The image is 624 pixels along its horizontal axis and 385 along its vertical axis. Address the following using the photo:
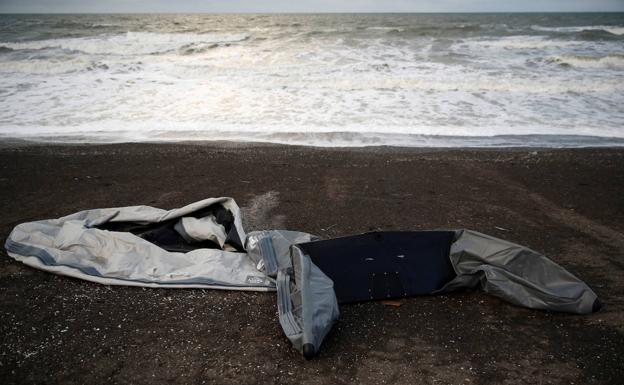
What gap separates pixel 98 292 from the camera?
11.3ft

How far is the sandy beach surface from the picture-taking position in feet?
8.89

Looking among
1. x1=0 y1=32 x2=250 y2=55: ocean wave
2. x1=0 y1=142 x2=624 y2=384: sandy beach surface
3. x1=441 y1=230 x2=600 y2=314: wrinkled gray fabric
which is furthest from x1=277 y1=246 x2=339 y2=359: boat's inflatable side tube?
x1=0 y1=32 x2=250 y2=55: ocean wave

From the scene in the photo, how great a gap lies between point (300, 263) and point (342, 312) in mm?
474

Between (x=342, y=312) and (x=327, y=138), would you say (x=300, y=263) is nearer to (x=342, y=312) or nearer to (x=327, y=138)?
(x=342, y=312)

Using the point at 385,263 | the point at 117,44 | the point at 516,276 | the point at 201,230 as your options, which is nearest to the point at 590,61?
the point at 516,276

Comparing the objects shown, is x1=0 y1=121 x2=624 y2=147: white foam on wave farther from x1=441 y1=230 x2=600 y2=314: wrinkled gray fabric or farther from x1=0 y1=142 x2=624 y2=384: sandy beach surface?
x1=441 y1=230 x2=600 y2=314: wrinkled gray fabric

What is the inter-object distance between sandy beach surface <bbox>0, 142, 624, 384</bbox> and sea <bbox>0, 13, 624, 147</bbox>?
2823 millimetres

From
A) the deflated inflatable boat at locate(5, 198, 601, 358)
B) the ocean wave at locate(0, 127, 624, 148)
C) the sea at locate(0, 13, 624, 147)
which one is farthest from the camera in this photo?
the sea at locate(0, 13, 624, 147)

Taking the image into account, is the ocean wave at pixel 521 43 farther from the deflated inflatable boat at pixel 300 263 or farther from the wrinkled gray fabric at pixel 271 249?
the wrinkled gray fabric at pixel 271 249

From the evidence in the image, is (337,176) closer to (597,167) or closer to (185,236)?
(185,236)

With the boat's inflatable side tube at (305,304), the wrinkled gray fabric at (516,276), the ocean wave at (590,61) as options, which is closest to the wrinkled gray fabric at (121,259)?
the boat's inflatable side tube at (305,304)

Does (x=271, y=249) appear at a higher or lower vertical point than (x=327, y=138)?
higher

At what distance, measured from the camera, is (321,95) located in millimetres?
12227

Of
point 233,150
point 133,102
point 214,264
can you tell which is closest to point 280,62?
point 133,102
